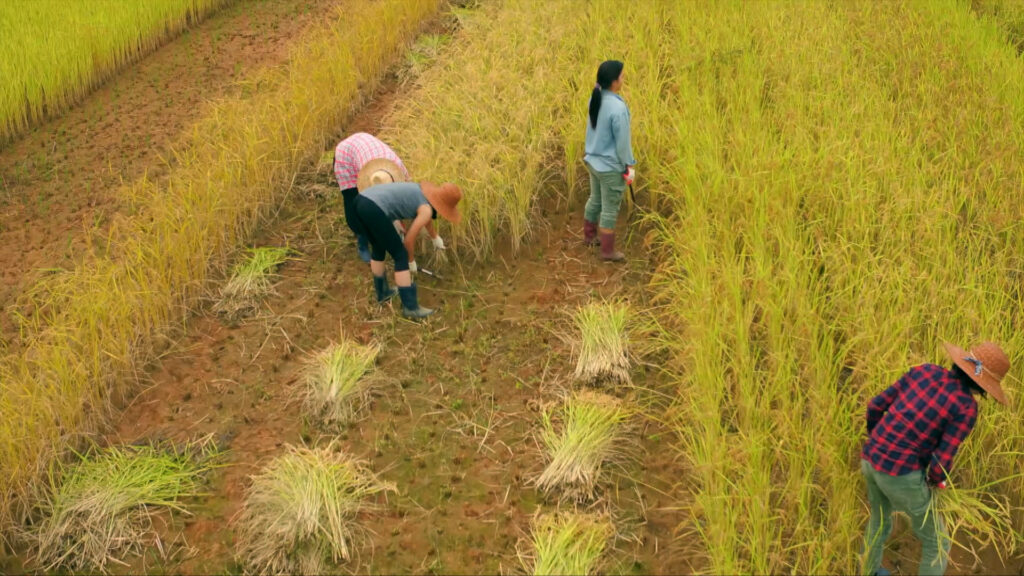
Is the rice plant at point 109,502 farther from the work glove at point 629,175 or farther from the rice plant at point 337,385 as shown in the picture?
the work glove at point 629,175

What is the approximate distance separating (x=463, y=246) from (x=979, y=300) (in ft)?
9.36

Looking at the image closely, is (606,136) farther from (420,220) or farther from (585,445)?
(585,445)

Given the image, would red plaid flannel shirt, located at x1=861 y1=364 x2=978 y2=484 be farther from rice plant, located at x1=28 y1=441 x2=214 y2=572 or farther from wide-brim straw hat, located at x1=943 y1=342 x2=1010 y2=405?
rice plant, located at x1=28 y1=441 x2=214 y2=572

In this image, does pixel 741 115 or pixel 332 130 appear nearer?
pixel 741 115

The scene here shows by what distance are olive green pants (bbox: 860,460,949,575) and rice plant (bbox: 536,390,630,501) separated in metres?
1.09

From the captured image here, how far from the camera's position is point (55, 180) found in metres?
6.00

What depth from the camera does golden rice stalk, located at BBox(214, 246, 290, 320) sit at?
4637mm

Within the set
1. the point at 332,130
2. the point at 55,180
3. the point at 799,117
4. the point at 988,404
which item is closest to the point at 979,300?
the point at 988,404

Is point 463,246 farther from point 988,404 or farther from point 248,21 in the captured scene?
point 248,21

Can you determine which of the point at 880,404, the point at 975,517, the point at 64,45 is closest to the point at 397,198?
the point at 880,404

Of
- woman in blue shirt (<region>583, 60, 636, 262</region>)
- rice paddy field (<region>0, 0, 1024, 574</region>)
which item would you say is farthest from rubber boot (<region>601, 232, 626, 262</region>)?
rice paddy field (<region>0, 0, 1024, 574</region>)

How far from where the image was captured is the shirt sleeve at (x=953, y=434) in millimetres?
2596

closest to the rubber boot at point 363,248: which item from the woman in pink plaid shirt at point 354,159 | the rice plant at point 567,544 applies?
the woman in pink plaid shirt at point 354,159

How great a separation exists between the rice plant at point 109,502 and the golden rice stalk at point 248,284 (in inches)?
43.8
